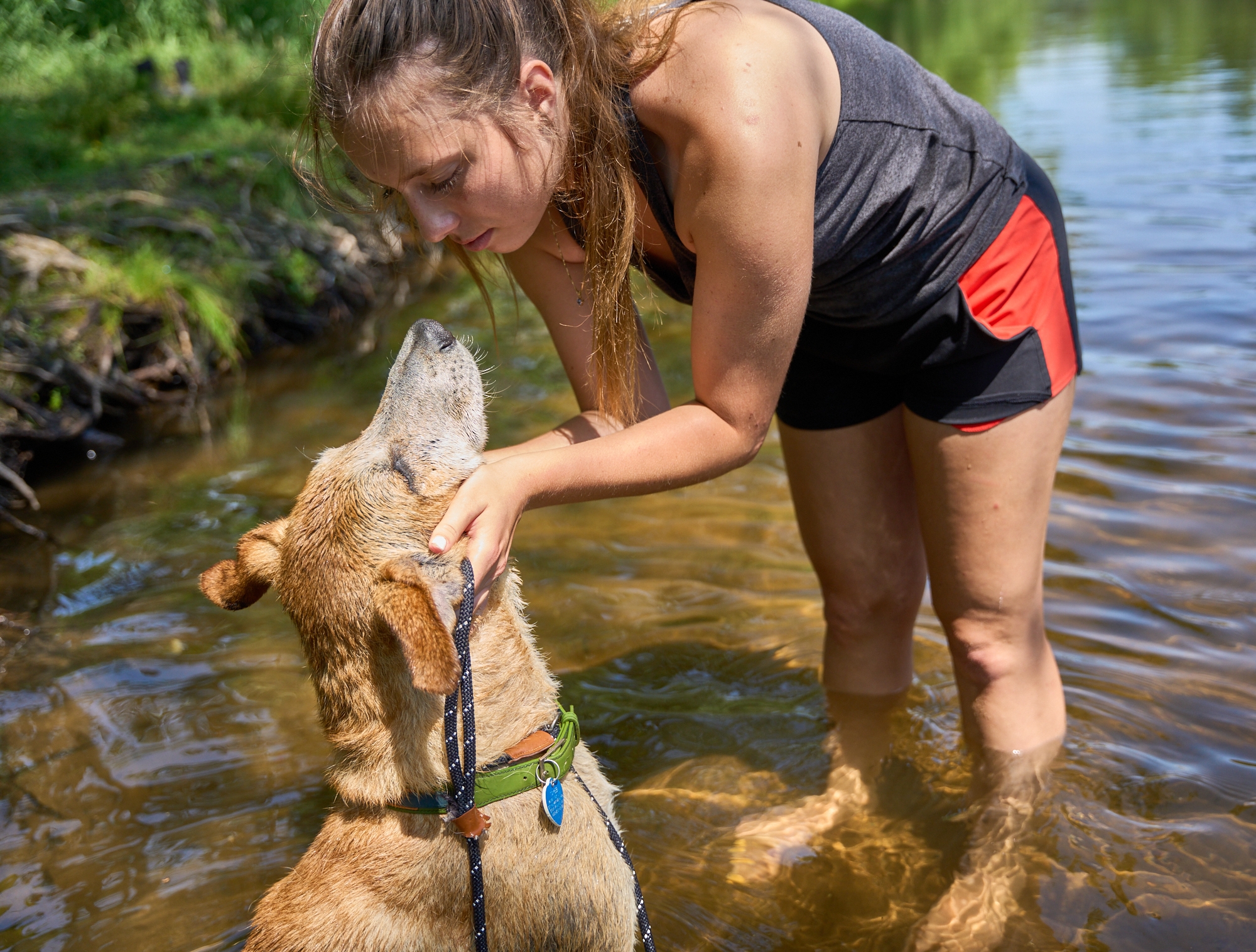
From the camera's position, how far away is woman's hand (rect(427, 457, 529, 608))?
222 cm

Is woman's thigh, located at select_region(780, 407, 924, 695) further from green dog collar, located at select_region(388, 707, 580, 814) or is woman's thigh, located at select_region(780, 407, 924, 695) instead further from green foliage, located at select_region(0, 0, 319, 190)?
green foliage, located at select_region(0, 0, 319, 190)

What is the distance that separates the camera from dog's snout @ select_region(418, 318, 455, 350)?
9.65 feet

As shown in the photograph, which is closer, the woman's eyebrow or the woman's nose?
the woman's eyebrow

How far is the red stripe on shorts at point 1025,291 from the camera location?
2.78m

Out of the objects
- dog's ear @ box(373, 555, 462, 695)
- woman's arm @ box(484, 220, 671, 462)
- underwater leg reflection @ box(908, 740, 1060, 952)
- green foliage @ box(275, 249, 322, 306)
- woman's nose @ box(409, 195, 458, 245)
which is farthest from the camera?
green foliage @ box(275, 249, 322, 306)

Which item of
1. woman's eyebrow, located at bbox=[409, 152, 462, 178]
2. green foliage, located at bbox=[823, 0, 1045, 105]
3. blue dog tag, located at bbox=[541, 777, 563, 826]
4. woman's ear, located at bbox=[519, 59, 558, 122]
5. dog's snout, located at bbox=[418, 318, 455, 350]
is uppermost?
woman's ear, located at bbox=[519, 59, 558, 122]

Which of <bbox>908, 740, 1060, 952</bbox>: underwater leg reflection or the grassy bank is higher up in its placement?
the grassy bank

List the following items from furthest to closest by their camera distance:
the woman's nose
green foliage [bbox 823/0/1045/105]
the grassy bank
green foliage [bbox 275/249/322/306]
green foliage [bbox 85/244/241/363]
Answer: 1. green foliage [bbox 823/0/1045/105]
2. green foliage [bbox 275/249/322/306]
3. green foliage [bbox 85/244/241/363]
4. the grassy bank
5. the woman's nose

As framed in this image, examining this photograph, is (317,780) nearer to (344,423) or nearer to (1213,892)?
(1213,892)

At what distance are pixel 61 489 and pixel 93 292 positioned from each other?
1578 millimetres

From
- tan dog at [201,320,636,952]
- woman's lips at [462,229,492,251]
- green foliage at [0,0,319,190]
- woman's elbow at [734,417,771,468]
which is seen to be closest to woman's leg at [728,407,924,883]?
woman's elbow at [734,417,771,468]

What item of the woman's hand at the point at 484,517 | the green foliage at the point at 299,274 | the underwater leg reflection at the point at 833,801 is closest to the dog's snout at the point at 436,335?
the woman's hand at the point at 484,517

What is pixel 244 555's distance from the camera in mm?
2867

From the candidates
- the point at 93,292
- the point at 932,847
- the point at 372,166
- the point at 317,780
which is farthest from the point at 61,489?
the point at 932,847
